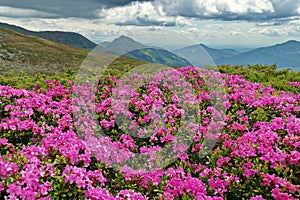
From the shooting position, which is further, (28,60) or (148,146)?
(28,60)

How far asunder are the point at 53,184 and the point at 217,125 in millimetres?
4184

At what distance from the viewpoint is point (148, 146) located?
725 centimetres

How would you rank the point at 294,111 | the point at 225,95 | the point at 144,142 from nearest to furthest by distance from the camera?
the point at 144,142 < the point at 294,111 < the point at 225,95

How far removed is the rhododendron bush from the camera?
527cm

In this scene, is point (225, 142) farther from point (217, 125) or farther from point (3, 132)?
point (3, 132)

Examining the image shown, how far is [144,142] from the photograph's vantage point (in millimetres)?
7043

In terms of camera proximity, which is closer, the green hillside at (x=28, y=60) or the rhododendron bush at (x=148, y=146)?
the rhododendron bush at (x=148, y=146)

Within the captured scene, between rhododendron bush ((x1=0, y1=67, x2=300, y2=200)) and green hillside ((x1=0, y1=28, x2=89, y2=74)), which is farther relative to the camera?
green hillside ((x1=0, y1=28, x2=89, y2=74))

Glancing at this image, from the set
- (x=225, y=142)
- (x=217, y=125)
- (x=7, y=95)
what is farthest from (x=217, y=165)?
(x=7, y=95)

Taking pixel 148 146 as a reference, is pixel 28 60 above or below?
below

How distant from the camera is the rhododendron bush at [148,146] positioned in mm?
5273

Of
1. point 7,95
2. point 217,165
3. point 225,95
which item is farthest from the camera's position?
point 225,95

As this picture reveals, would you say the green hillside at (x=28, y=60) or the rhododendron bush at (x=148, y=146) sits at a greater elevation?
the rhododendron bush at (x=148, y=146)

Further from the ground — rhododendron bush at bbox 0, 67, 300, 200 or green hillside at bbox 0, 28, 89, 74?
rhododendron bush at bbox 0, 67, 300, 200
